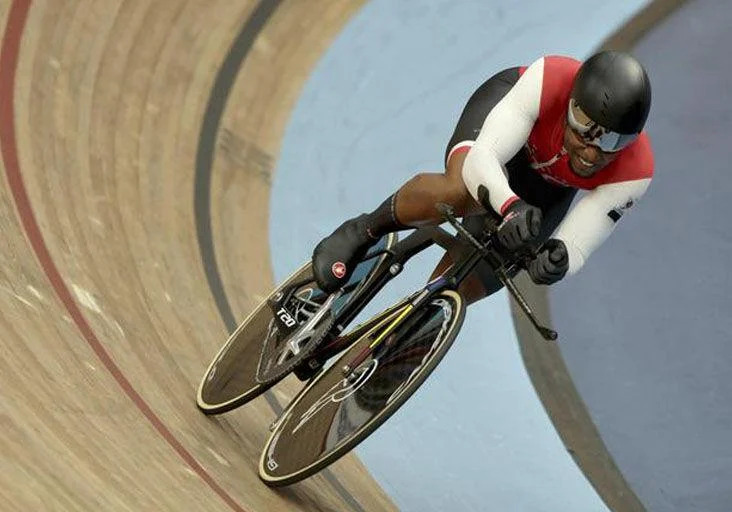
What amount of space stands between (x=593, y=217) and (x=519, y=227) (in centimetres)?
39

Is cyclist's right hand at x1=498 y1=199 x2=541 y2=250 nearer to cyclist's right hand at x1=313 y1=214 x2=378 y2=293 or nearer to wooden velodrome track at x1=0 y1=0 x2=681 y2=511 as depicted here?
cyclist's right hand at x1=313 y1=214 x2=378 y2=293

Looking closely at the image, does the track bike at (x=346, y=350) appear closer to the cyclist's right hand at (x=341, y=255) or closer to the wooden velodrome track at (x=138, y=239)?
the cyclist's right hand at (x=341, y=255)

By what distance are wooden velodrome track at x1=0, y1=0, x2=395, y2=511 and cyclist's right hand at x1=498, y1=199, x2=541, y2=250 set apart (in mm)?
1100

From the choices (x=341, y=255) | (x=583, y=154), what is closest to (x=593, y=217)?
(x=583, y=154)

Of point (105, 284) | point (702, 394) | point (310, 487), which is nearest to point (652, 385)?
point (702, 394)

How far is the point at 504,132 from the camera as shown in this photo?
345 centimetres

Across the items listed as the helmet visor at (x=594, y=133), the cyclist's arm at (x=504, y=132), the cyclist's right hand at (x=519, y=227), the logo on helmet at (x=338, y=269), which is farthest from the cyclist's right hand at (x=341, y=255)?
the helmet visor at (x=594, y=133)

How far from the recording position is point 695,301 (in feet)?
18.2

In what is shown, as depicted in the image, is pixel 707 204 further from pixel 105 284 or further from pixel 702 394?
pixel 105 284

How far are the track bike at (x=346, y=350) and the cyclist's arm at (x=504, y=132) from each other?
0.46 feet

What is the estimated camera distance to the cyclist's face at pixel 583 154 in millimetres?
3334

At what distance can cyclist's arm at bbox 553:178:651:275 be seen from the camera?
3.45 m

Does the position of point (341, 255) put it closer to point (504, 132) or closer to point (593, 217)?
point (504, 132)

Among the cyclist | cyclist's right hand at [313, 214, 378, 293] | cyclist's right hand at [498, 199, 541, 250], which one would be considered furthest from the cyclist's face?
cyclist's right hand at [313, 214, 378, 293]
